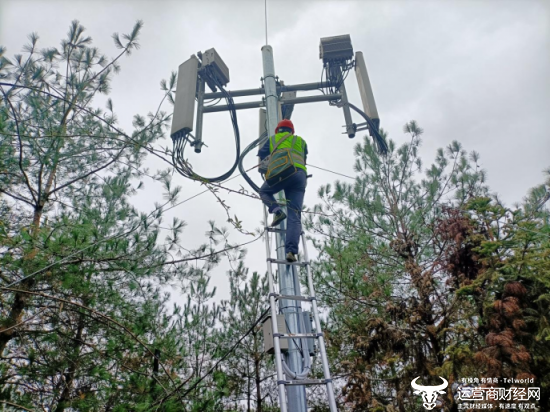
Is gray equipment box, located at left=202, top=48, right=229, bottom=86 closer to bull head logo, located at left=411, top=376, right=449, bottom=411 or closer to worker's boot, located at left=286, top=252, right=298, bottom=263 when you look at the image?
worker's boot, located at left=286, top=252, right=298, bottom=263

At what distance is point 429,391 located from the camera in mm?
4020

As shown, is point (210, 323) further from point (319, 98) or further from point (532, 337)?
point (532, 337)

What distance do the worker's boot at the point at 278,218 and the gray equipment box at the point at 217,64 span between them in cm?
240

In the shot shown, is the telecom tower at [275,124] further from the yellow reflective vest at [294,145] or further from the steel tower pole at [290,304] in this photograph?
the yellow reflective vest at [294,145]

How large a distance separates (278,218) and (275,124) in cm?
118

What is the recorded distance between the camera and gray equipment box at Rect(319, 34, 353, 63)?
5039mm

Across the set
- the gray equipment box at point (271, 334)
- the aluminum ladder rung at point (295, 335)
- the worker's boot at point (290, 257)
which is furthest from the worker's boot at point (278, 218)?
the aluminum ladder rung at point (295, 335)

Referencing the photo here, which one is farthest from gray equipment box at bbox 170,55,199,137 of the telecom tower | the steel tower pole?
the steel tower pole

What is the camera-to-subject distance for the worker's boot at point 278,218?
3.31 meters

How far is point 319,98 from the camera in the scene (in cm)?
495

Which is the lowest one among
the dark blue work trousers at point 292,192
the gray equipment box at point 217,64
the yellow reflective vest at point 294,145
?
the dark blue work trousers at point 292,192

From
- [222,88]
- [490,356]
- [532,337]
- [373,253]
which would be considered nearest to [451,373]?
[490,356]

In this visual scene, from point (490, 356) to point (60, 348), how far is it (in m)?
3.73

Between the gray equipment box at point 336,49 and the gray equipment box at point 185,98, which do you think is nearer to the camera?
the gray equipment box at point 185,98
